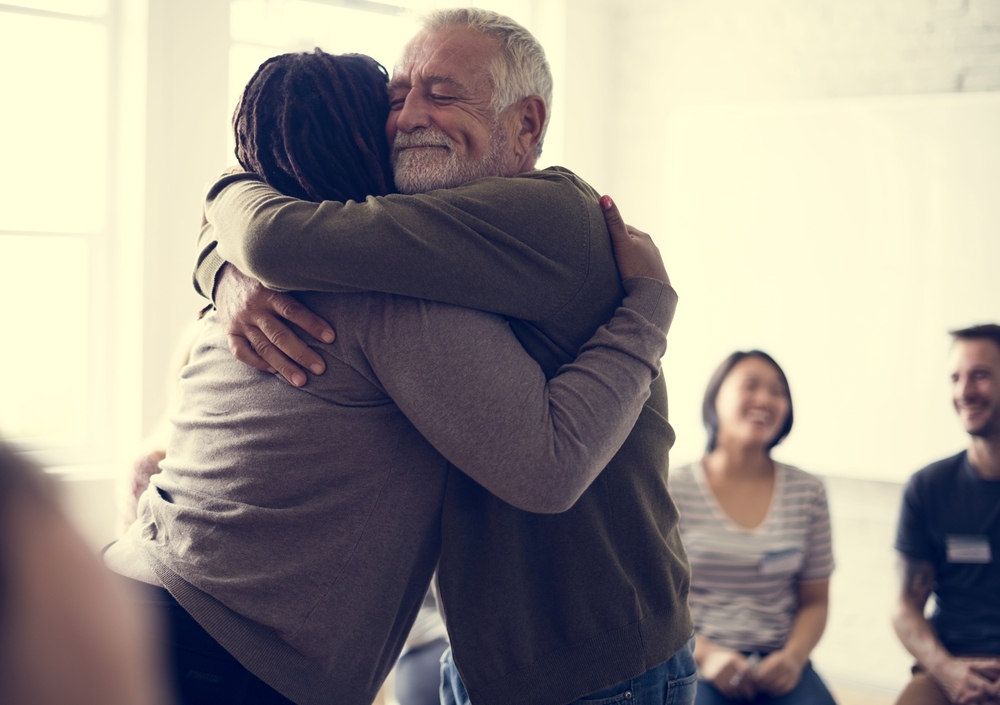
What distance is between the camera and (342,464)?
1.10 m

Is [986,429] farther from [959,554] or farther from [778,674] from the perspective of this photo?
[778,674]

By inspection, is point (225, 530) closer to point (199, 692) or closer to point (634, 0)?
point (199, 692)

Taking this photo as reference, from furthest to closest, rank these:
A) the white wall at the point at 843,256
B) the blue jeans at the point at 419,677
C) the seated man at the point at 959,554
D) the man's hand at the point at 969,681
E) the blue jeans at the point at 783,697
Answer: the white wall at the point at 843,256, the seated man at the point at 959,554, the man's hand at the point at 969,681, the blue jeans at the point at 783,697, the blue jeans at the point at 419,677

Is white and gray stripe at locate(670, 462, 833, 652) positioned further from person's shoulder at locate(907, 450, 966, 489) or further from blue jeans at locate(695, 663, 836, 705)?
person's shoulder at locate(907, 450, 966, 489)

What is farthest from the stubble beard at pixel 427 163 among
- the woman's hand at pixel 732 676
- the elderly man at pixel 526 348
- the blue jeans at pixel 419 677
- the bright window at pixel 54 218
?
the bright window at pixel 54 218

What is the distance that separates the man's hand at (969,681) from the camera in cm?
279

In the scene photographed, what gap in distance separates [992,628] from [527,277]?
8.52 feet

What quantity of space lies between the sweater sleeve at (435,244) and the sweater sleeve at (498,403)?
41mm

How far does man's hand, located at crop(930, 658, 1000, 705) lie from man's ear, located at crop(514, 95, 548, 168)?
240 centimetres

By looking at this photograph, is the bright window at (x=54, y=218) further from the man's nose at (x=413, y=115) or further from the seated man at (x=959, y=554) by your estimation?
the seated man at (x=959, y=554)

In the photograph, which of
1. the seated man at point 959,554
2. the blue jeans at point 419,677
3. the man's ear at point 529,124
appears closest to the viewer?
the man's ear at point 529,124

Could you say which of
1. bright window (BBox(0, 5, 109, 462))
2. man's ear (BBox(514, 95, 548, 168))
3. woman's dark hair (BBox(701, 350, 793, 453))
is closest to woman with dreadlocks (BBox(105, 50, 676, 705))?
man's ear (BBox(514, 95, 548, 168))

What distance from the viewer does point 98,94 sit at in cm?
404

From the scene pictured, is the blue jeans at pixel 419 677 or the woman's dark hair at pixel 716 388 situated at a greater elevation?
the woman's dark hair at pixel 716 388
